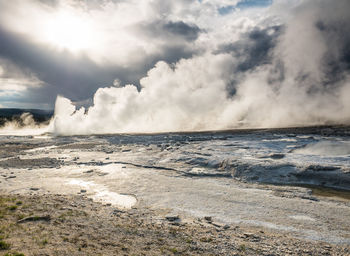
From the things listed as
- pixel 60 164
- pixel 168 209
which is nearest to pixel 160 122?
pixel 60 164

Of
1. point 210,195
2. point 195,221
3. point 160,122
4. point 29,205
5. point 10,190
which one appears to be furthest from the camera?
point 160,122

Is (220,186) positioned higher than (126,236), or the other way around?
(220,186)

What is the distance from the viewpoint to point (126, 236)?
8.17m

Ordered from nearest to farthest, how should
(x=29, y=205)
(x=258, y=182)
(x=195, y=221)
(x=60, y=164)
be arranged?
(x=195, y=221) < (x=29, y=205) < (x=258, y=182) < (x=60, y=164)

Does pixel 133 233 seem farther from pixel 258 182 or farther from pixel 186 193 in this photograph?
pixel 258 182

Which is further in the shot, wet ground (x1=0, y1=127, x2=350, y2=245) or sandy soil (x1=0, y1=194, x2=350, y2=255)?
wet ground (x1=0, y1=127, x2=350, y2=245)

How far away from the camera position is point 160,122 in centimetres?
9781

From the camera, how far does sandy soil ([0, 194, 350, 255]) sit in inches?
278

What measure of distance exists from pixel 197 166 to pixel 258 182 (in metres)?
6.37

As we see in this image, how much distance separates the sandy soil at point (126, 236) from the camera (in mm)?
7062

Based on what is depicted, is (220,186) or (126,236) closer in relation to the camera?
(126,236)

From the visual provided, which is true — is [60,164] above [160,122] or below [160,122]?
below

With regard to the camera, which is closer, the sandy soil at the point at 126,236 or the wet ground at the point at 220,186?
the sandy soil at the point at 126,236

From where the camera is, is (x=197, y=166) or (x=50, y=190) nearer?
(x=50, y=190)
